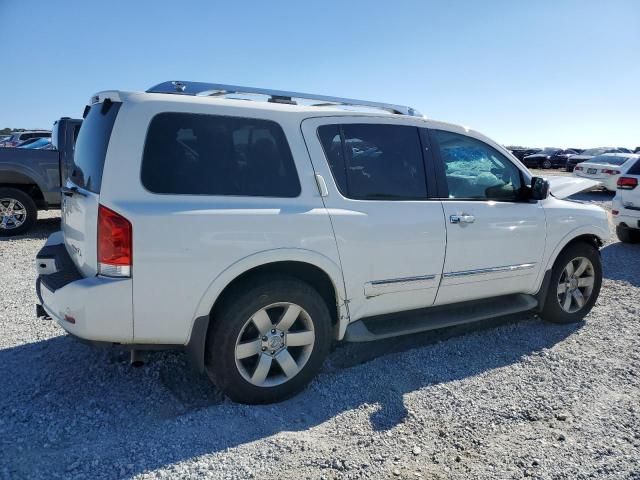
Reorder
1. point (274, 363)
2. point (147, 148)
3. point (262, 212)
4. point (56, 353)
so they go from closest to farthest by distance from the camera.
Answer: point (147, 148) → point (262, 212) → point (274, 363) → point (56, 353)

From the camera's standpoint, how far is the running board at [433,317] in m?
3.37

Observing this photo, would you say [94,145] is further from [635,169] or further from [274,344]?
[635,169]

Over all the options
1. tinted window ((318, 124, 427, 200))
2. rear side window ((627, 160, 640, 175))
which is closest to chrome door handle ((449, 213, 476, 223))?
tinted window ((318, 124, 427, 200))

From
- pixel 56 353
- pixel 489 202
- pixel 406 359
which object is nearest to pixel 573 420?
pixel 406 359

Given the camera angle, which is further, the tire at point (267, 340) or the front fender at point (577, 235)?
the front fender at point (577, 235)

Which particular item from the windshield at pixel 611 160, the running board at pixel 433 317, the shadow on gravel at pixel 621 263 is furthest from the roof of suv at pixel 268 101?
the windshield at pixel 611 160

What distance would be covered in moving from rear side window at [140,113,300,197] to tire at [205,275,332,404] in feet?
1.94

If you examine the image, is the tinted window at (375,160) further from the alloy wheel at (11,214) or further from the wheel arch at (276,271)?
the alloy wheel at (11,214)

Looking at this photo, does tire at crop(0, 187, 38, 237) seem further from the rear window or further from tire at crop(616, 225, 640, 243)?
tire at crop(616, 225, 640, 243)

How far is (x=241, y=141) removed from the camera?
2949 mm

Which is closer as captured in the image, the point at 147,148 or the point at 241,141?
the point at 147,148

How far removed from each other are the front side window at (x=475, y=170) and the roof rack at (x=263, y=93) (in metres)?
0.36

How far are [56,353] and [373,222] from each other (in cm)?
255

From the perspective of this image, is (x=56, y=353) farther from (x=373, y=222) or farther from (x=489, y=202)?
(x=489, y=202)
